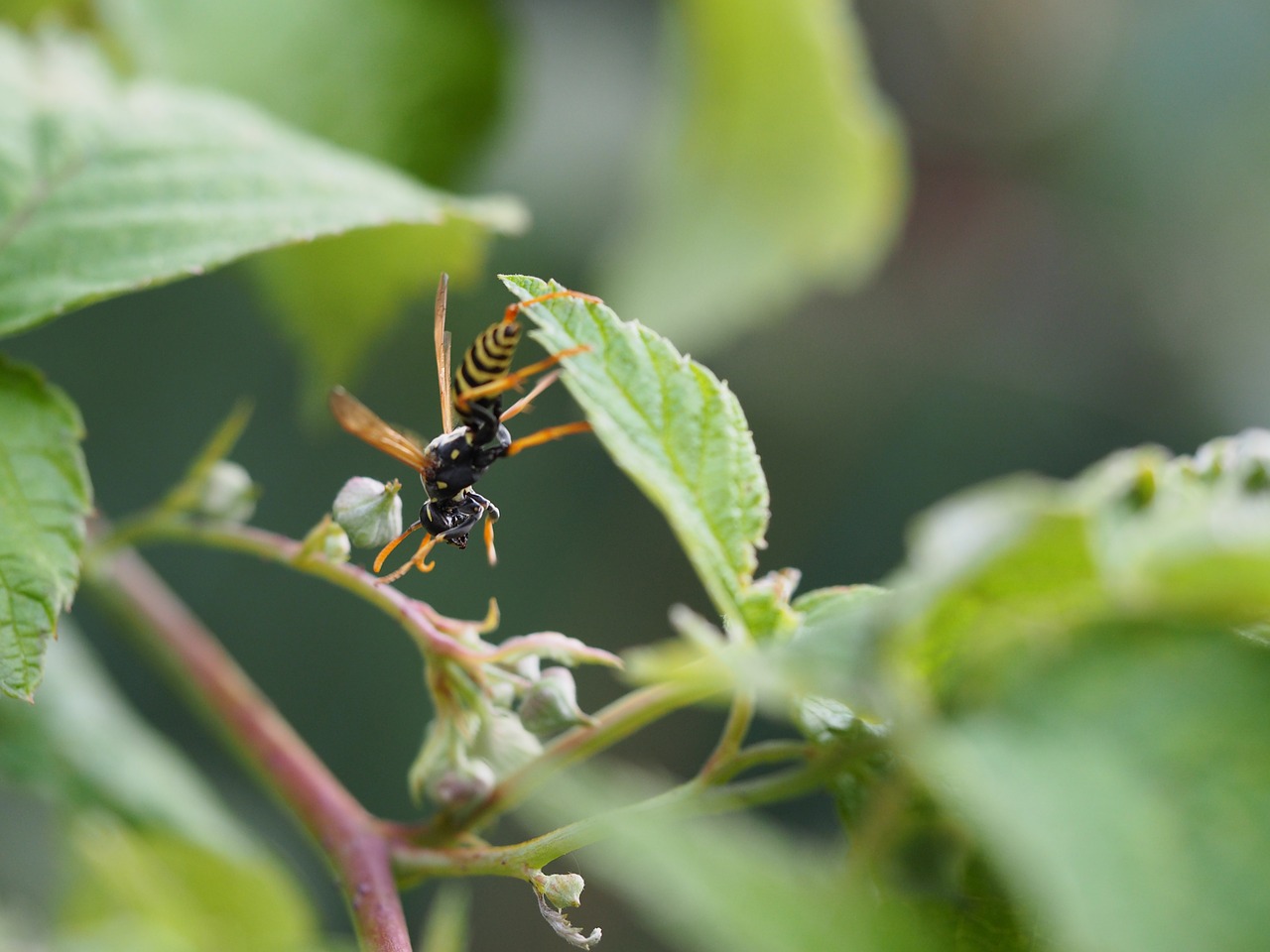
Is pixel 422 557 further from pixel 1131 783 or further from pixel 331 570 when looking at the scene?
pixel 1131 783

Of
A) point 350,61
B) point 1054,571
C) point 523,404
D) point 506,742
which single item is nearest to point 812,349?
point 350,61

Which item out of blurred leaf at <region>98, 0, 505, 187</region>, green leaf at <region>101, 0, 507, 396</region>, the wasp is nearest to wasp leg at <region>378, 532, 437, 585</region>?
the wasp

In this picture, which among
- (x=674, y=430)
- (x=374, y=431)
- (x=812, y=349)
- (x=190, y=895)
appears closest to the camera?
(x=674, y=430)

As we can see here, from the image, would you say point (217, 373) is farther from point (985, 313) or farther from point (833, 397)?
point (985, 313)

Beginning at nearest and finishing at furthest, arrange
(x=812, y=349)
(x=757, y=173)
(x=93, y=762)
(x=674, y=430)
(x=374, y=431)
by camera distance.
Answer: (x=674, y=430) → (x=374, y=431) → (x=93, y=762) → (x=757, y=173) → (x=812, y=349)

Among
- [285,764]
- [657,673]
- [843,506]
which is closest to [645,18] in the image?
[843,506]
